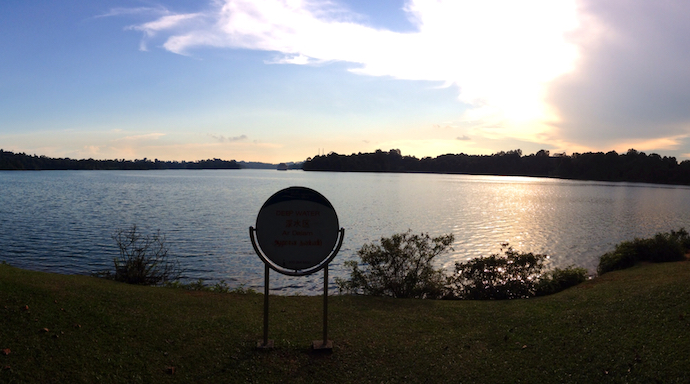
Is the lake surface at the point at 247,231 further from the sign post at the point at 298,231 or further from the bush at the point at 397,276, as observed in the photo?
the sign post at the point at 298,231

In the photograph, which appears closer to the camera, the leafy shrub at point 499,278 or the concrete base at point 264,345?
the concrete base at point 264,345

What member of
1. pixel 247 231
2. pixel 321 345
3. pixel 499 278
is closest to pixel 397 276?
pixel 499 278

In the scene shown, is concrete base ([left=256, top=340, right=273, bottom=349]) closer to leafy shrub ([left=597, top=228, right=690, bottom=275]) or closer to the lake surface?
the lake surface

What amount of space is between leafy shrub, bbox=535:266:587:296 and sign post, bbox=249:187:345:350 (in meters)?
7.84

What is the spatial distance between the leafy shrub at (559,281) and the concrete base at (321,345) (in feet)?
25.1

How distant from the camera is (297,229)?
7.01m

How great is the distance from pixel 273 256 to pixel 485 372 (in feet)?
12.6

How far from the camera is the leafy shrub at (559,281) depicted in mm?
11938

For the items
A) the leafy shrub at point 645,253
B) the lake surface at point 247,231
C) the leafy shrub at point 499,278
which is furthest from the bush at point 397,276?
the leafy shrub at point 645,253

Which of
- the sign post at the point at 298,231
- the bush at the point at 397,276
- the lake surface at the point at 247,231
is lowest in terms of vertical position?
the lake surface at the point at 247,231

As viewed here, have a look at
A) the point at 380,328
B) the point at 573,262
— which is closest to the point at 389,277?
the point at 380,328

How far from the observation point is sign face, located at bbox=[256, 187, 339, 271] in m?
6.97

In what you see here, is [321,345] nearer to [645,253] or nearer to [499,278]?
[499,278]

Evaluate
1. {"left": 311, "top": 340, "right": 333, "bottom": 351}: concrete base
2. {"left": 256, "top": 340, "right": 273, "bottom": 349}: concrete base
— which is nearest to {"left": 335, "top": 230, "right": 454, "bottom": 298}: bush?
{"left": 311, "top": 340, "right": 333, "bottom": 351}: concrete base
